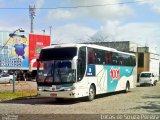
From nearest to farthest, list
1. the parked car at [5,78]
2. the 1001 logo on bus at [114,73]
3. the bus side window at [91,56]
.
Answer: the bus side window at [91,56] → the 1001 logo on bus at [114,73] → the parked car at [5,78]

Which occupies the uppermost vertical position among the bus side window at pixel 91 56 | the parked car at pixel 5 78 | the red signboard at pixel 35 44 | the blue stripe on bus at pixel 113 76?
the red signboard at pixel 35 44

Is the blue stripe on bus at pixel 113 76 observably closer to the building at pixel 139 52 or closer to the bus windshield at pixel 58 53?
the bus windshield at pixel 58 53

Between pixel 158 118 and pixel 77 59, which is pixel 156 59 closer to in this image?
pixel 77 59

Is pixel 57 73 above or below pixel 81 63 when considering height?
below

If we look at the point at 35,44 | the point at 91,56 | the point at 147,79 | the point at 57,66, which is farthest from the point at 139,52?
the point at 57,66

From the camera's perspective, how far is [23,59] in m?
61.9

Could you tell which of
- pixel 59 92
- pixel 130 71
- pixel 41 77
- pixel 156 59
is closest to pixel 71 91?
pixel 59 92

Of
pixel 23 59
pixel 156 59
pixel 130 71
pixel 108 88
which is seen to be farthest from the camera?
pixel 156 59

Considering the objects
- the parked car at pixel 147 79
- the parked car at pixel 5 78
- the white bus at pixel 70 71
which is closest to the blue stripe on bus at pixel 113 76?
the white bus at pixel 70 71

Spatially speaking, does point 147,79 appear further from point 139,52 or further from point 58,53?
point 139,52

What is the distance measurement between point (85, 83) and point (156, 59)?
74466 mm

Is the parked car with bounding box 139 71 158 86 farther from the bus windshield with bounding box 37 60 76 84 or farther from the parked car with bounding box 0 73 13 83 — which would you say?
the bus windshield with bounding box 37 60 76 84

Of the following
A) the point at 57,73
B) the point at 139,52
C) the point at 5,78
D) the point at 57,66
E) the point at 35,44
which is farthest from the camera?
the point at 139,52

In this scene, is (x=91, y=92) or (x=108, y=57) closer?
(x=91, y=92)
